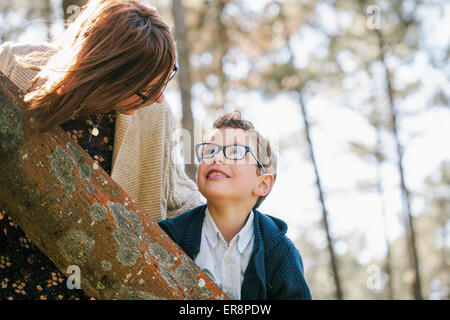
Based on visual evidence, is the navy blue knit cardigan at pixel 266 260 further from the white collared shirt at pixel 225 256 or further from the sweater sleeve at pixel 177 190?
the sweater sleeve at pixel 177 190

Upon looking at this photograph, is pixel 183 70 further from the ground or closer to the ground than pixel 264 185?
further from the ground

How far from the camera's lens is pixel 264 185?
2516mm

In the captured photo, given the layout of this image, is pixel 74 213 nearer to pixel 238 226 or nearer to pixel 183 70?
pixel 238 226

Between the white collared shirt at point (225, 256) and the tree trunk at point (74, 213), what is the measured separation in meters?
0.44

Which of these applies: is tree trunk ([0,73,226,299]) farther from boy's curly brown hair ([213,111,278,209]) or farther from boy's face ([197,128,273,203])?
boy's curly brown hair ([213,111,278,209])

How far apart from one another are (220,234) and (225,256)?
0.13m

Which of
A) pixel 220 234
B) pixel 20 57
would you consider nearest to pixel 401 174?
A: pixel 220 234

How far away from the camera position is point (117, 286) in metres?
1.63

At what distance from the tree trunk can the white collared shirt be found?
1.44 ft

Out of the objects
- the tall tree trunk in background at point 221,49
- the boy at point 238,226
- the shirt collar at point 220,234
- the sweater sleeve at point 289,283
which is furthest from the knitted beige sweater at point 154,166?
the tall tree trunk in background at point 221,49

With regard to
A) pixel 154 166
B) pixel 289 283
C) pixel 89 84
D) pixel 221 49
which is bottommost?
pixel 289 283

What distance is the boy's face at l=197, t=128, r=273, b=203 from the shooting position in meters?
2.30
